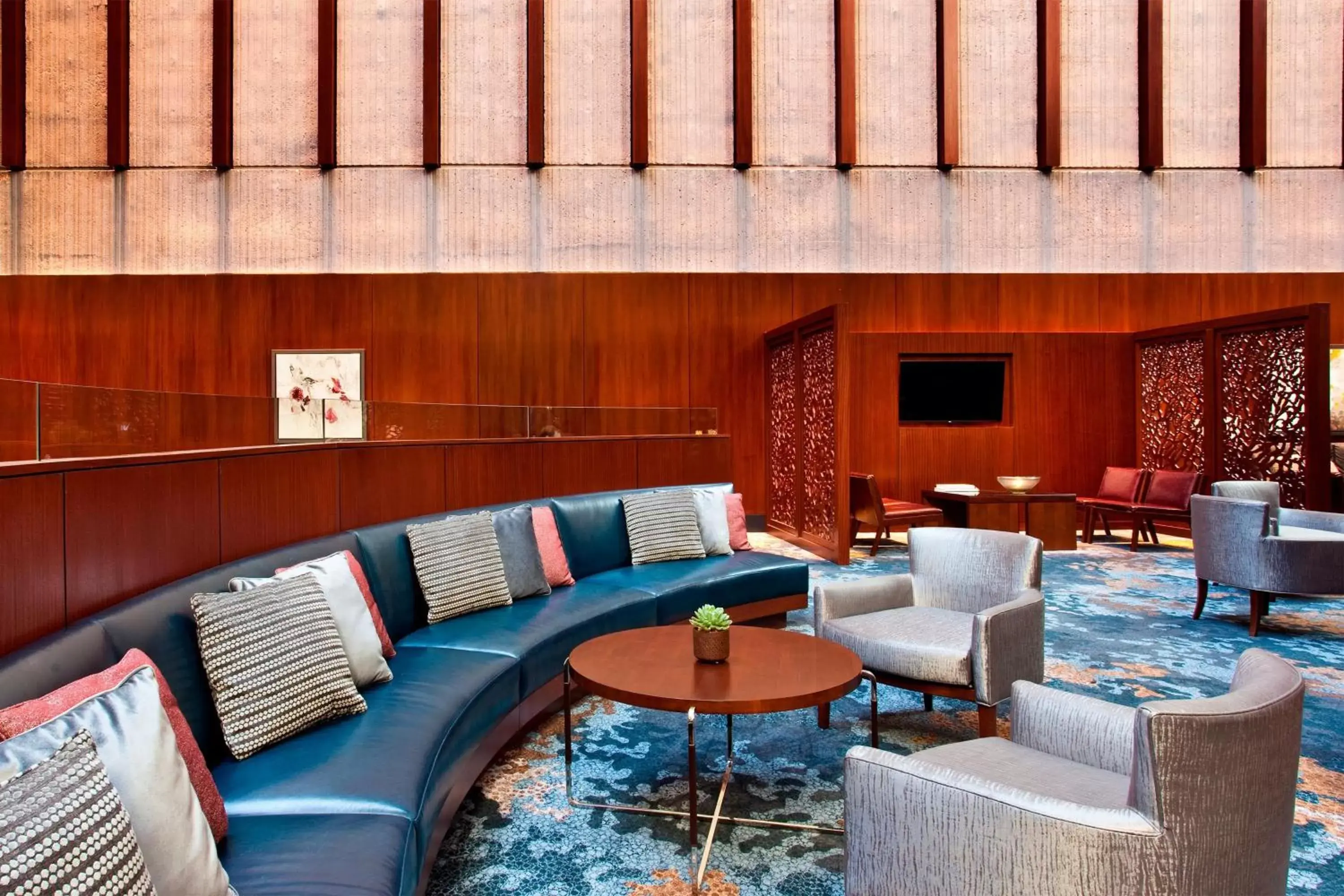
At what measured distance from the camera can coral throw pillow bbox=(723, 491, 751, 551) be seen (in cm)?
485

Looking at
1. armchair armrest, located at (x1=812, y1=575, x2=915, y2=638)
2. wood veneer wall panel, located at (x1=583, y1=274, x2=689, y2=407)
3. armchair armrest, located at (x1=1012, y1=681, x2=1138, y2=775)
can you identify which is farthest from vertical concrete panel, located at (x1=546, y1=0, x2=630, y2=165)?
armchair armrest, located at (x1=1012, y1=681, x2=1138, y2=775)

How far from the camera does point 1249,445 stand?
23.0ft

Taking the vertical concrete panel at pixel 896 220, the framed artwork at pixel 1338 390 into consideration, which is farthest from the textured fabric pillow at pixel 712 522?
the framed artwork at pixel 1338 390

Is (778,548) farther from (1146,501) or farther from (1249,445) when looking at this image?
(1249,445)

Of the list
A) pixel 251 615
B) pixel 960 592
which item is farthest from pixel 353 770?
pixel 960 592

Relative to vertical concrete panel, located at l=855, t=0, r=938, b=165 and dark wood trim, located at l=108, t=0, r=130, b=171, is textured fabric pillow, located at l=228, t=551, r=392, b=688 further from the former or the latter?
dark wood trim, located at l=108, t=0, r=130, b=171

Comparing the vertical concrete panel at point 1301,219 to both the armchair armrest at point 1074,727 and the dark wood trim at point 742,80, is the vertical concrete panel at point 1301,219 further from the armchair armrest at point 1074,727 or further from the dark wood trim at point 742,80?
the armchair armrest at point 1074,727

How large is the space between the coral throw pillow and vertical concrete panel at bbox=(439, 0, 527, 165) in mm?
5359

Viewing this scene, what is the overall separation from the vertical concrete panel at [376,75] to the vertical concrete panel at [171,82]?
145 cm

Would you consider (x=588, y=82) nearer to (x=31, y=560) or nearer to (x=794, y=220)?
(x=794, y=220)

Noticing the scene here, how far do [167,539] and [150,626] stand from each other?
1.64 ft

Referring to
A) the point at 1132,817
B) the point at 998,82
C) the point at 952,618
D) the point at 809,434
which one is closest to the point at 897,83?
the point at 998,82

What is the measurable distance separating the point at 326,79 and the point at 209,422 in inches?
272

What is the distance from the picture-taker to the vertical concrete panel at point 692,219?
852cm
